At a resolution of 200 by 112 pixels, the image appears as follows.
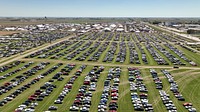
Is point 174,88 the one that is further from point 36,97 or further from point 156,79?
point 36,97

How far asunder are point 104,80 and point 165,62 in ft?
123

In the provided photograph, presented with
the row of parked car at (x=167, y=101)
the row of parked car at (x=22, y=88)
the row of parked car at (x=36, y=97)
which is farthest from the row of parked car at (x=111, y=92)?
the row of parked car at (x=22, y=88)

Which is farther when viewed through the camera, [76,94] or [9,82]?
[9,82]

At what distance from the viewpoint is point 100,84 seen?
7738 cm

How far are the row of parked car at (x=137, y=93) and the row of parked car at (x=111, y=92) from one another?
4216 millimetres

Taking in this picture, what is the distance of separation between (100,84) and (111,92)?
27.0 ft

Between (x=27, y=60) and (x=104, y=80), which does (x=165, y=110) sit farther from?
(x=27, y=60)

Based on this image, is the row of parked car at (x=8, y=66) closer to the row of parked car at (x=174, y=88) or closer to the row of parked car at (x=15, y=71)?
the row of parked car at (x=15, y=71)

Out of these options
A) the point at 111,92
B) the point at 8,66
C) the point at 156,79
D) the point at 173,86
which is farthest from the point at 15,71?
the point at 173,86

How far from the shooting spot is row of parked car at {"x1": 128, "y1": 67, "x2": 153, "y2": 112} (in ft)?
195

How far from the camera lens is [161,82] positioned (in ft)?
259

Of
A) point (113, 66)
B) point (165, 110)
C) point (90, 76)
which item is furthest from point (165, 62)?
point (165, 110)

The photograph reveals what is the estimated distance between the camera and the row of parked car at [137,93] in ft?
195

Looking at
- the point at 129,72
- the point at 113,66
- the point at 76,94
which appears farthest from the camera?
the point at 113,66
